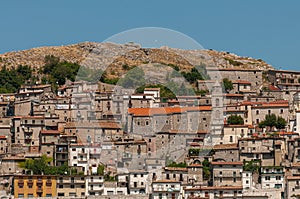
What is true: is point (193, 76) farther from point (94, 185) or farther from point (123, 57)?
point (94, 185)

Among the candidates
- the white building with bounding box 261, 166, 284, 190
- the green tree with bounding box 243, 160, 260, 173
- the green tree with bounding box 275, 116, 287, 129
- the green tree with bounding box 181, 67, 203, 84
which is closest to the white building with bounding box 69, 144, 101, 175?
Answer: the green tree with bounding box 243, 160, 260, 173

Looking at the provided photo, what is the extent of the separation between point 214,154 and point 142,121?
19.7ft

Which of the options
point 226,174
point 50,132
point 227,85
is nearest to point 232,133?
point 226,174

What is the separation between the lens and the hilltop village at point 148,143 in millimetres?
57219

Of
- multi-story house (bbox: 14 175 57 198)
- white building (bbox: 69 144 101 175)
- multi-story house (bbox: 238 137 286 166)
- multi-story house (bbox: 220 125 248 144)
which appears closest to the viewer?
multi-story house (bbox: 14 175 57 198)

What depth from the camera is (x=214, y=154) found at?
62.2 meters

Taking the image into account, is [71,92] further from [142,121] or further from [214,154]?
[214,154]

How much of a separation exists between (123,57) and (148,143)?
35.0 meters

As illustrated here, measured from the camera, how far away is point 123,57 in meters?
98.0

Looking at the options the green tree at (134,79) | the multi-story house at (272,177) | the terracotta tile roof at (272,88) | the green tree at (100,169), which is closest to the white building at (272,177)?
the multi-story house at (272,177)

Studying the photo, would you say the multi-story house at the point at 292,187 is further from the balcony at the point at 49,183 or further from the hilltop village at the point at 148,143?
the balcony at the point at 49,183

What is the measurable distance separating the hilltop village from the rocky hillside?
13005 millimetres

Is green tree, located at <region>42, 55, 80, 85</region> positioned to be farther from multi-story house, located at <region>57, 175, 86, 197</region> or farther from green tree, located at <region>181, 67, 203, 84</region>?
multi-story house, located at <region>57, 175, 86, 197</region>

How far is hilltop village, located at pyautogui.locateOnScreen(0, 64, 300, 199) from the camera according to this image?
57219 mm
